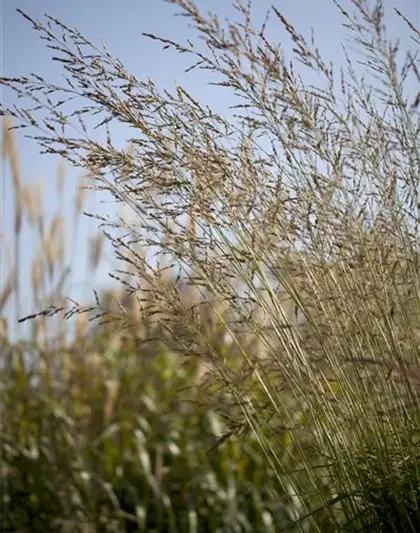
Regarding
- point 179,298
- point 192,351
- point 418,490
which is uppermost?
point 179,298

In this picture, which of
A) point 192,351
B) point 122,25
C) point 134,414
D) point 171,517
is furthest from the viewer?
point 134,414

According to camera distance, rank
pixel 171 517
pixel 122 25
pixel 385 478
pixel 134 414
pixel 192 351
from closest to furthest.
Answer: pixel 385 478, pixel 192 351, pixel 122 25, pixel 171 517, pixel 134 414

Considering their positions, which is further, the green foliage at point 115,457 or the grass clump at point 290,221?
the green foliage at point 115,457

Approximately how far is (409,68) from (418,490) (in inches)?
37.3

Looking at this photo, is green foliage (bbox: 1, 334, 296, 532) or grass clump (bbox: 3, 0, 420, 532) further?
green foliage (bbox: 1, 334, 296, 532)

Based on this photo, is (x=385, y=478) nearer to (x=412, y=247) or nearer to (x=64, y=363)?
(x=412, y=247)

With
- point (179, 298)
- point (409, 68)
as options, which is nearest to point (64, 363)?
point (179, 298)

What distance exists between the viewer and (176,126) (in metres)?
2.03

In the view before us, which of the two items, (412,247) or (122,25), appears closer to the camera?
(412,247)

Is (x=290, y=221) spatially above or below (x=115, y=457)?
above

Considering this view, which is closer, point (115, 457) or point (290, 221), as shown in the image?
point (290, 221)

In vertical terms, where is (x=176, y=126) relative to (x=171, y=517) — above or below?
above

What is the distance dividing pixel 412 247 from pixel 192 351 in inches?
21.7

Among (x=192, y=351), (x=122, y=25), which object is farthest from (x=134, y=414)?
(x=192, y=351)
